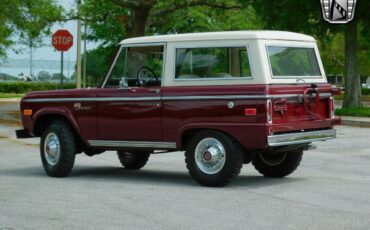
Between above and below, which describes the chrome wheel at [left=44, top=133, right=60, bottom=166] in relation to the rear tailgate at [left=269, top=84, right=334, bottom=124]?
below

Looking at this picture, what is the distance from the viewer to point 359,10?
95.7 feet

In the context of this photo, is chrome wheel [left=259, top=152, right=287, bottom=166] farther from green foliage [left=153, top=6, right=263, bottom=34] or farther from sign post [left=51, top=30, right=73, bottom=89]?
green foliage [left=153, top=6, right=263, bottom=34]

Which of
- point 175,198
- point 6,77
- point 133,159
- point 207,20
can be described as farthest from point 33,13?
point 6,77

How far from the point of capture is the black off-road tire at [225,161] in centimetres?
1012

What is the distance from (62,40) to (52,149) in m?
13.3

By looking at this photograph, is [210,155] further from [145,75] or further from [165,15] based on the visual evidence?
[165,15]

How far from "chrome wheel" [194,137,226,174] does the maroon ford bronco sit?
0.01 metres

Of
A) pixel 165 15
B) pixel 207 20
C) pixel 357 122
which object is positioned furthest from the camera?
pixel 207 20

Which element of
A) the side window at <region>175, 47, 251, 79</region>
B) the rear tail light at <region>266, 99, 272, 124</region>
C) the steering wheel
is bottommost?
the rear tail light at <region>266, 99, 272, 124</region>

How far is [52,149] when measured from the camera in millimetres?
11875

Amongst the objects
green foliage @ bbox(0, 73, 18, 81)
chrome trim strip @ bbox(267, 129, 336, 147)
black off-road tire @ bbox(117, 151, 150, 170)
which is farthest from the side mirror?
green foliage @ bbox(0, 73, 18, 81)

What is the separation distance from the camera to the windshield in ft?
34.3

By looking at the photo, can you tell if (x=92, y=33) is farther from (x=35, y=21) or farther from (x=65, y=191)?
(x=65, y=191)

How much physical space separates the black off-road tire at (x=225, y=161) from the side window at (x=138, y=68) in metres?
1.14
